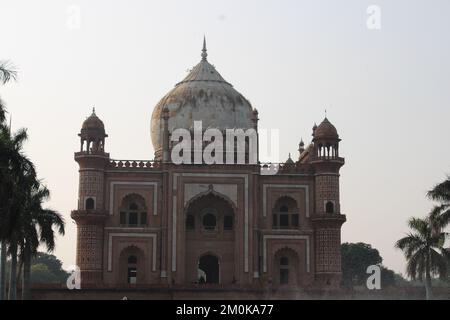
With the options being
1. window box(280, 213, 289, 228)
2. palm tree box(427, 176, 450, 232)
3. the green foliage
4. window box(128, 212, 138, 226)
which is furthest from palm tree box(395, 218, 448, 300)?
the green foliage

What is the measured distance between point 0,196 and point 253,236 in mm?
21492

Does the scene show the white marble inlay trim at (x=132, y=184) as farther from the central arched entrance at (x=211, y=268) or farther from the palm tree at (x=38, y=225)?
the palm tree at (x=38, y=225)

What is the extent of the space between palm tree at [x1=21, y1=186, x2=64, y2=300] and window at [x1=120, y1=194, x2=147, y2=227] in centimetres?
1104

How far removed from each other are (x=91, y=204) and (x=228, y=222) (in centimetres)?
739

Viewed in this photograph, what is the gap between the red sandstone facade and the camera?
154 feet

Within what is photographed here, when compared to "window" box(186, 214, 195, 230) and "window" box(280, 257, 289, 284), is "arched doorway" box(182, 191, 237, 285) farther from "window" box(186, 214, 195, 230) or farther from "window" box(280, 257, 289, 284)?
"window" box(280, 257, 289, 284)

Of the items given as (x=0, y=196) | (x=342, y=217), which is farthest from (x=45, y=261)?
(x=0, y=196)

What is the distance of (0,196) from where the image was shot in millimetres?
27844

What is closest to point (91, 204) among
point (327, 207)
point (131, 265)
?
point (131, 265)

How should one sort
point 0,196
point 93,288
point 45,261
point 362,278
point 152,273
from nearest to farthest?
point 0,196 < point 93,288 < point 152,273 < point 362,278 < point 45,261

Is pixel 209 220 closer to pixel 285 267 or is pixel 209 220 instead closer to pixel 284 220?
pixel 284 220

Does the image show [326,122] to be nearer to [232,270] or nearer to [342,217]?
[342,217]

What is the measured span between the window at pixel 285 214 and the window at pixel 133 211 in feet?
22.9

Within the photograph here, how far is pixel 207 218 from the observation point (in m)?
49.5
